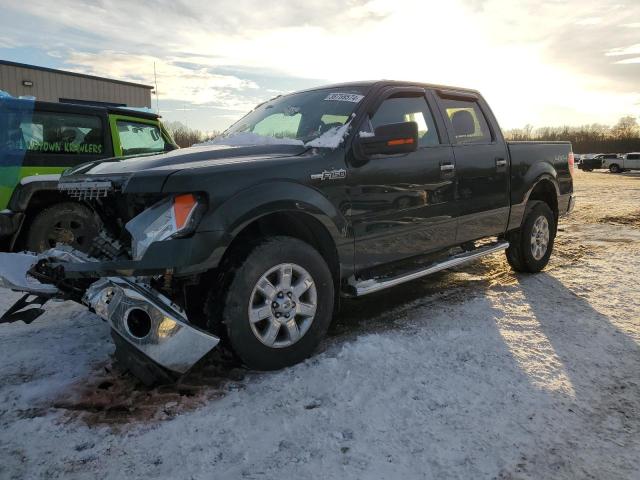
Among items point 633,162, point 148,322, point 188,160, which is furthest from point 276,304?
point 633,162

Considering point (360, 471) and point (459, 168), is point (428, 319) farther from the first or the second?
point (360, 471)

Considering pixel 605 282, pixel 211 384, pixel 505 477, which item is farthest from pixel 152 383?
pixel 605 282

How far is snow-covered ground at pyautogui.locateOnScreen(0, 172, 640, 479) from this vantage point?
217cm

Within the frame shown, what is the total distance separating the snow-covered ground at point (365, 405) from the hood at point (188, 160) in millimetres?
1240

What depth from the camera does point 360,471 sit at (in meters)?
2.10

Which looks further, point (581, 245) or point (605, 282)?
point (581, 245)

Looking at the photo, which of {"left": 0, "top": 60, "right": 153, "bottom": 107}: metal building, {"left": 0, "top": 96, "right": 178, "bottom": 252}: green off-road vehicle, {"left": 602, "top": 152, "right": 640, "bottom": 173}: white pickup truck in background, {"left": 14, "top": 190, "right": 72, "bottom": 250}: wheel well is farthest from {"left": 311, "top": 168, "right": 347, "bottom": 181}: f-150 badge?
{"left": 602, "top": 152, "right": 640, "bottom": 173}: white pickup truck in background

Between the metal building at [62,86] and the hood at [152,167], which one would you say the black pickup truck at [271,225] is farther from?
the metal building at [62,86]

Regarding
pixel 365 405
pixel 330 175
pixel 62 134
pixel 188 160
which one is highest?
pixel 62 134

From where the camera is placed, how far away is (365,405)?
263cm

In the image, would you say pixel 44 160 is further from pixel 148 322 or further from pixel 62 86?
pixel 62 86

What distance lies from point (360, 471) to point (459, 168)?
2.88 m

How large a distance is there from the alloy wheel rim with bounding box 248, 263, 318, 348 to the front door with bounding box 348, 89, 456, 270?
1.82 feet

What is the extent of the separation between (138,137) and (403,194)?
4.17 m
